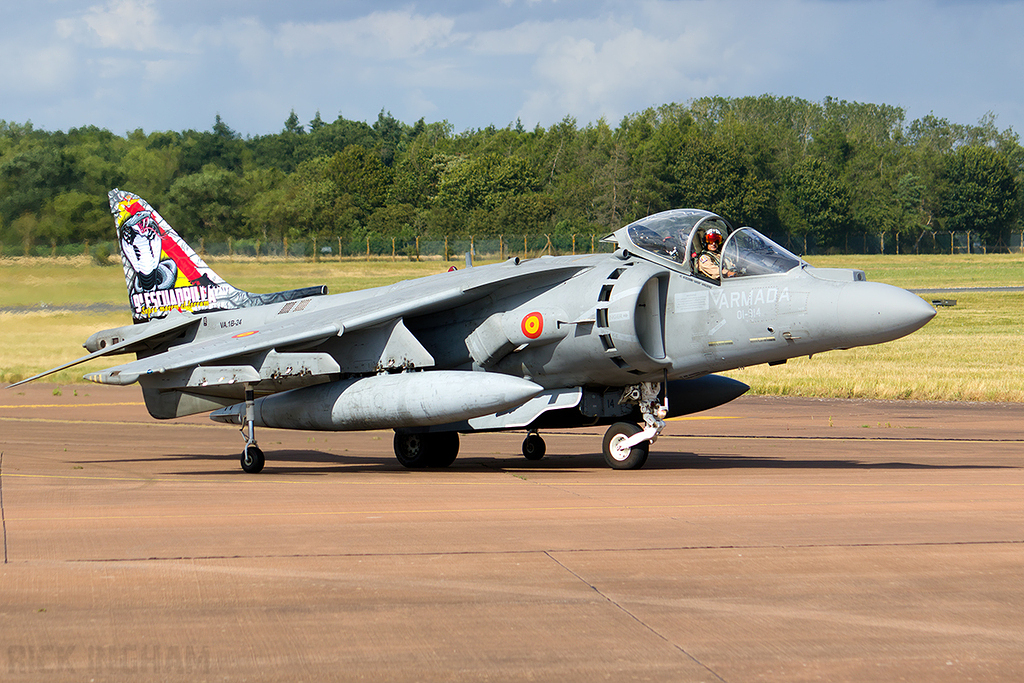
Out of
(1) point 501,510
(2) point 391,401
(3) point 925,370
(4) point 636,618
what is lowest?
(3) point 925,370

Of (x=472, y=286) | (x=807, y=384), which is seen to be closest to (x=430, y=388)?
(x=472, y=286)

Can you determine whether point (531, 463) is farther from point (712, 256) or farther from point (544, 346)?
point (712, 256)

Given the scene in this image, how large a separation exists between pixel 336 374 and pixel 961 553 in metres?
9.00

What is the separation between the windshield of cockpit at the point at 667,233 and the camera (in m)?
13.9

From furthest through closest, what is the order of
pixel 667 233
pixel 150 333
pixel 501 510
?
pixel 150 333
pixel 667 233
pixel 501 510

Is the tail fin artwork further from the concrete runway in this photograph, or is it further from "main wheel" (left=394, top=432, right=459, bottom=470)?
the concrete runway

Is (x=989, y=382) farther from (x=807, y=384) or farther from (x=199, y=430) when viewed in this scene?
(x=199, y=430)

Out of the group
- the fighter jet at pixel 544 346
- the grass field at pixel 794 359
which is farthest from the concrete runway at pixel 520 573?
the grass field at pixel 794 359

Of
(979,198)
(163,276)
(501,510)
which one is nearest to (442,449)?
(501,510)

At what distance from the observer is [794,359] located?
36375mm

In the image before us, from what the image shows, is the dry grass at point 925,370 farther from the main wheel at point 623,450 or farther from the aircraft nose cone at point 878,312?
the aircraft nose cone at point 878,312

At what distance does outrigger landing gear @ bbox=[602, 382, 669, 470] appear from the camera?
45.4 feet

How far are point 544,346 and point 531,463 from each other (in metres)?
2.26

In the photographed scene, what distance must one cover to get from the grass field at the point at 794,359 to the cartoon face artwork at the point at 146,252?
14.9 m
